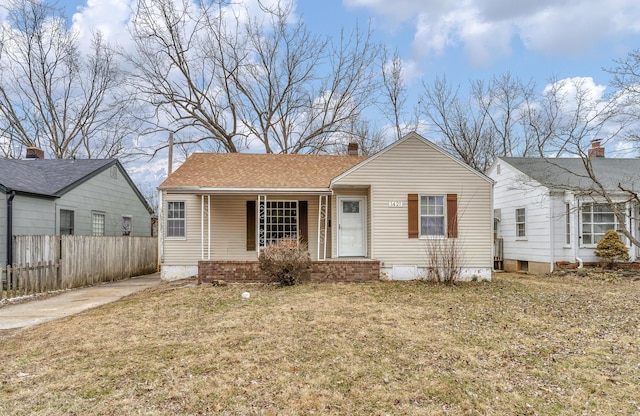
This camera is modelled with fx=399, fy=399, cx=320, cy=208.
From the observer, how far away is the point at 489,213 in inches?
453

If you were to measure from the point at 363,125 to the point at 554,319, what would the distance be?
70.5 ft

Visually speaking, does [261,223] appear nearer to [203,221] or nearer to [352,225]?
[203,221]

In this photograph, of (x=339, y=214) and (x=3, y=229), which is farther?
(x=339, y=214)

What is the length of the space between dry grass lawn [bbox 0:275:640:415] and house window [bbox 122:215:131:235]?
972 centimetres

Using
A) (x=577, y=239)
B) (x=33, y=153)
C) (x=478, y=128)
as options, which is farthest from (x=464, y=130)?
(x=33, y=153)

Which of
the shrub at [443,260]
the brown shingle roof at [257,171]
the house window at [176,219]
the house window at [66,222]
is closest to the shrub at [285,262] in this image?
the brown shingle roof at [257,171]

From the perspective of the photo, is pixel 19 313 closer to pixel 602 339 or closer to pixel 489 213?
pixel 602 339

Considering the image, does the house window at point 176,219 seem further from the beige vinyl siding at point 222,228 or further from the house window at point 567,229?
the house window at point 567,229

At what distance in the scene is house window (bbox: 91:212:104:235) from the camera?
15.2m

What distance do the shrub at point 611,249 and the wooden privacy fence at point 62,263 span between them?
16106mm

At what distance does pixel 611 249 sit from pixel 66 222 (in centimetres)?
1837

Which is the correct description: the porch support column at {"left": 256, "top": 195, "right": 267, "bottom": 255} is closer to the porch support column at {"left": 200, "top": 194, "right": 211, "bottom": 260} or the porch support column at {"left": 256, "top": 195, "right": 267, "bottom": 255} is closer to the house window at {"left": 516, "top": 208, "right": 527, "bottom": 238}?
the porch support column at {"left": 200, "top": 194, "right": 211, "bottom": 260}

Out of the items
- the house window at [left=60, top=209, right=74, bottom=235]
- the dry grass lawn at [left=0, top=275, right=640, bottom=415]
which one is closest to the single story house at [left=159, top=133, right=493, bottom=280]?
the dry grass lawn at [left=0, top=275, right=640, bottom=415]

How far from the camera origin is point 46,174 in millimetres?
14539
